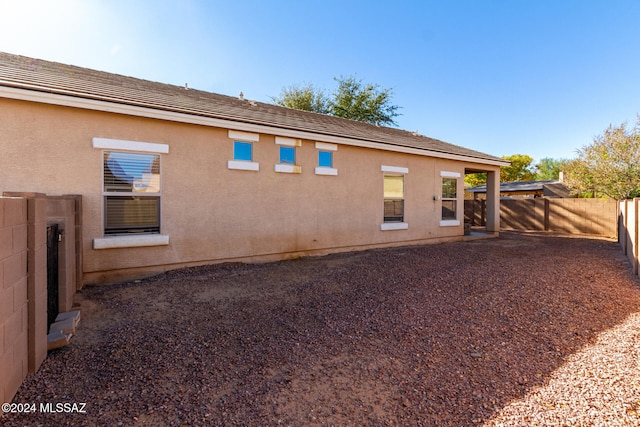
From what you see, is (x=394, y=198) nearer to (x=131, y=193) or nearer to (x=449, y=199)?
(x=449, y=199)

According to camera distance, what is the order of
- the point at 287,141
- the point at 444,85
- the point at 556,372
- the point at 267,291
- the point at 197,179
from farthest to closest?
the point at 444,85
the point at 287,141
the point at 197,179
the point at 267,291
the point at 556,372

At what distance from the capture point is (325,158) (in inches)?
364

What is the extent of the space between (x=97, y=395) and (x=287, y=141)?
6978 millimetres

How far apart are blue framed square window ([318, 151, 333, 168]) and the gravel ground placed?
418 centimetres

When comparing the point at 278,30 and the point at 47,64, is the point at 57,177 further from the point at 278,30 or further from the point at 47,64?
the point at 278,30

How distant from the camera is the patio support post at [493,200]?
13.7m

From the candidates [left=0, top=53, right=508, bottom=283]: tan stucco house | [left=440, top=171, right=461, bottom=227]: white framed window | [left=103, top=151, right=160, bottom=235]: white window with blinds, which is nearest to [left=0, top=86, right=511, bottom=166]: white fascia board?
[left=0, top=53, right=508, bottom=283]: tan stucco house

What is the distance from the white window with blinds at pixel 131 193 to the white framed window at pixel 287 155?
2865 millimetres

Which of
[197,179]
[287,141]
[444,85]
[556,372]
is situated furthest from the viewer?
[444,85]

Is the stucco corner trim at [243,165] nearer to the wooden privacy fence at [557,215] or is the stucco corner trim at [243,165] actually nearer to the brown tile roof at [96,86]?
the brown tile roof at [96,86]

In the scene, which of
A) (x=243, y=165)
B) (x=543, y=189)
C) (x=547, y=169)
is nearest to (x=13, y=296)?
(x=243, y=165)

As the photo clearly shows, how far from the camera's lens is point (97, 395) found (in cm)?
251

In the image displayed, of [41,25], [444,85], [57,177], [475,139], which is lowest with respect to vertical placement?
A: [57,177]

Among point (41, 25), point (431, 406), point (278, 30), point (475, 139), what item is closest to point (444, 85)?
point (278, 30)
